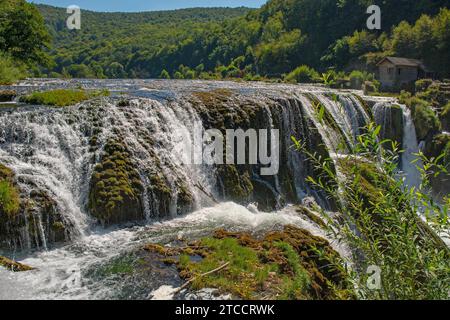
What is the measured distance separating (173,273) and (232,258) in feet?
3.89

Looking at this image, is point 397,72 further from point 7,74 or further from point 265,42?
point 265,42

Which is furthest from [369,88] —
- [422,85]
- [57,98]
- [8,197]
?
[8,197]

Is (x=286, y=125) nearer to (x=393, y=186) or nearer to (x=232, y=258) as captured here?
(x=232, y=258)

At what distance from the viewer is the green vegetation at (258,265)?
23.1 ft

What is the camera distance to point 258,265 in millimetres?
7930

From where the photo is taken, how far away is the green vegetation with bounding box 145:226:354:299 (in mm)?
7051

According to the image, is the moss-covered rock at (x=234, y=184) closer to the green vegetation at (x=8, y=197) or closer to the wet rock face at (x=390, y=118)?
the green vegetation at (x=8, y=197)

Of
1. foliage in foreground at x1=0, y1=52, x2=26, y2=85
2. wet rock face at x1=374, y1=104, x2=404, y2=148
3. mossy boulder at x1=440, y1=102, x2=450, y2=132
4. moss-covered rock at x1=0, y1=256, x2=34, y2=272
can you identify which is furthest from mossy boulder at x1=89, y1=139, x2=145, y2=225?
mossy boulder at x1=440, y1=102, x2=450, y2=132

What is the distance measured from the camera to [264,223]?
10.8 meters

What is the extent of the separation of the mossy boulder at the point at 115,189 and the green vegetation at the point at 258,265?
2056 millimetres

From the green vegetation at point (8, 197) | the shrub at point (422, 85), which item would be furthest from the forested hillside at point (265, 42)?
the green vegetation at point (8, 197)

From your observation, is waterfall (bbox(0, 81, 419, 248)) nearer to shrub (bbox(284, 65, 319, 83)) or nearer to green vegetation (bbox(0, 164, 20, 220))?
green vegetation (bbox(0, 164, 20, 220))

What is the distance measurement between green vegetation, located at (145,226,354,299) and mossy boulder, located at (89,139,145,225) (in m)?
Answer: 2.06
